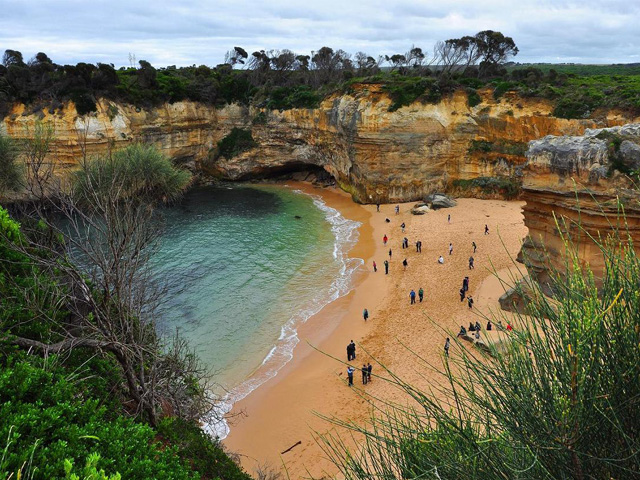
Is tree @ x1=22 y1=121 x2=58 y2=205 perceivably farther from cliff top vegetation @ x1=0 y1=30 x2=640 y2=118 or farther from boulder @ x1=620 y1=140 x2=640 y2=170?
cliff top vegetation @ x1=0 y1=30 x2=640 y2=118

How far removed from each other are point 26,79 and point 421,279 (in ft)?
125

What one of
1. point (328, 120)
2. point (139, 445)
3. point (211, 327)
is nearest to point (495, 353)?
point (139, 445)

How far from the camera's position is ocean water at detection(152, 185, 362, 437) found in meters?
17.2

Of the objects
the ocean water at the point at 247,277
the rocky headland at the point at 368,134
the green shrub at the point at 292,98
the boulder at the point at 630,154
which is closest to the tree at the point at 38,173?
the ocean water at the point at 247,277

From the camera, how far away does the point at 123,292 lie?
8.16 meters

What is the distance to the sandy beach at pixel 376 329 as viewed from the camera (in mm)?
12508

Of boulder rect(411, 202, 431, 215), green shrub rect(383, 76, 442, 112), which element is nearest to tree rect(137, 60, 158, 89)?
green shrub rect(383, 76, 442, 112)

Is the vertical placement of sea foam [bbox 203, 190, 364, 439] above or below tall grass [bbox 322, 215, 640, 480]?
below

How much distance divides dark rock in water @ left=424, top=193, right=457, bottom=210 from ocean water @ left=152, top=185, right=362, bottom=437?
757cm

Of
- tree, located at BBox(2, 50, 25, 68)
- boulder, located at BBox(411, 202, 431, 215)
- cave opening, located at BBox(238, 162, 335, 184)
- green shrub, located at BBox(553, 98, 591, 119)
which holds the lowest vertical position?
boulder, located at BBox(411, 202, 431, 215)

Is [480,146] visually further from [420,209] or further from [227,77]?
[227,77]

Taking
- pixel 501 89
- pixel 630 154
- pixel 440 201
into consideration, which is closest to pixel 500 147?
pixel 501 89

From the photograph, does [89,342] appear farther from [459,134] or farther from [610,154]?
[459,134]

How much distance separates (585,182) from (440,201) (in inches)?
843
